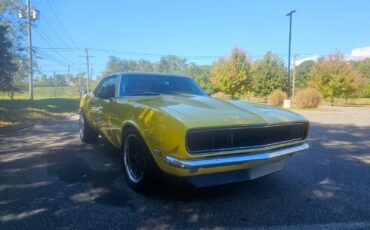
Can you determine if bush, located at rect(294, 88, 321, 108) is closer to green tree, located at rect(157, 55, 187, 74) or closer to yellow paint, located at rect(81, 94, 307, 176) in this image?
yellow paint, located at rect(81, 94, 307, 176)

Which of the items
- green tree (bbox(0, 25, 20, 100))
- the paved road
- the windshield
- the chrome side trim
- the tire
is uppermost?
green tree (bbox(0, 25, 20, 100))

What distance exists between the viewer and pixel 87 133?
630cm

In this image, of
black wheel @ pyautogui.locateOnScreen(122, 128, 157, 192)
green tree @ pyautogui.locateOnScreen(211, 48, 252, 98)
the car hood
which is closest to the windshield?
the car hood

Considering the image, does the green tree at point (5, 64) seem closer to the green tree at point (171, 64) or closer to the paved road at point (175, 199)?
the paved road at point (175, 199)

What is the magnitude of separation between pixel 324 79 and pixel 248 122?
2847cm

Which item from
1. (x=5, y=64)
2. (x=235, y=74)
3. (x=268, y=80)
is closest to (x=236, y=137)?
(x=5, y=64)

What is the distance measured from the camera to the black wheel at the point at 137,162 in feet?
10.0

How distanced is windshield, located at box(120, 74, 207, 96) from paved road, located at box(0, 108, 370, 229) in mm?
1311

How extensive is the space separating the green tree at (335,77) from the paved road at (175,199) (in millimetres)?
25081

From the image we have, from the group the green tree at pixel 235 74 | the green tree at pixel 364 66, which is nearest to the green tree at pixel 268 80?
the green tree at pixel 235 74

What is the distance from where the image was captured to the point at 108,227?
253 cm

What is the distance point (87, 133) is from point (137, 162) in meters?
3.30

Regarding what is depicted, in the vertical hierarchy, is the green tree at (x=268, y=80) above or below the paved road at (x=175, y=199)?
above

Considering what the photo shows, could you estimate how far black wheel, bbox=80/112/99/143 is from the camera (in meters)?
6.20
